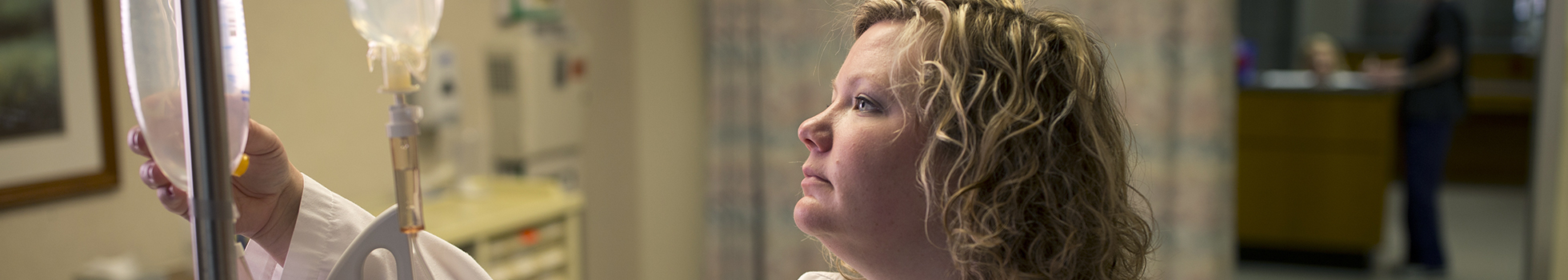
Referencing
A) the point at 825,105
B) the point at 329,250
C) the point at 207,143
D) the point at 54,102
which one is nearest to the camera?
the point at 207,143

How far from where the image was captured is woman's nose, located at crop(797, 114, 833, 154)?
2.69 ft

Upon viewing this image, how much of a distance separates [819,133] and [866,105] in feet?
0.14

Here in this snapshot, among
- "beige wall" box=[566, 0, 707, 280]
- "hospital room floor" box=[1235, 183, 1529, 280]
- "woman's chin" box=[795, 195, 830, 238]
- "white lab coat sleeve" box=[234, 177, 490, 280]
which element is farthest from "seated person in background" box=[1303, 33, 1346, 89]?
"white lab coat sleeve" box=[234, 177, 490, 280]

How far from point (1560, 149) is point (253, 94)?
3.19 metres

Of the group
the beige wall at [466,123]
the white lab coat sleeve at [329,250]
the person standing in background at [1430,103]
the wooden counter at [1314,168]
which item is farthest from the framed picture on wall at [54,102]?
the person standing in background at [1430,103]

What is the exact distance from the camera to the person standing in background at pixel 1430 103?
3807 millimetres

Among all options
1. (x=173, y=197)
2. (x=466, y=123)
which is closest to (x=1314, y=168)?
(x=466, y=123)

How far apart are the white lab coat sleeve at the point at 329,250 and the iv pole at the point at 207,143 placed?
203mm

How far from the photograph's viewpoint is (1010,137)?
76 centimetres

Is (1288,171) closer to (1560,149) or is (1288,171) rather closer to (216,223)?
(1560,149)

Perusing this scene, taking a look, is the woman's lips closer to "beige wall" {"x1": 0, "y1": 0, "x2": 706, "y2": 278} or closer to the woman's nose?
the woman's nose

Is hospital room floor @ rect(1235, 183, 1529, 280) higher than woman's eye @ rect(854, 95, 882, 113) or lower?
lower

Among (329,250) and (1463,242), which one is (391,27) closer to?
(329,250)

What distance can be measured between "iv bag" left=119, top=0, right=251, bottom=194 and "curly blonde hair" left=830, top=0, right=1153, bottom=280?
0.46m
